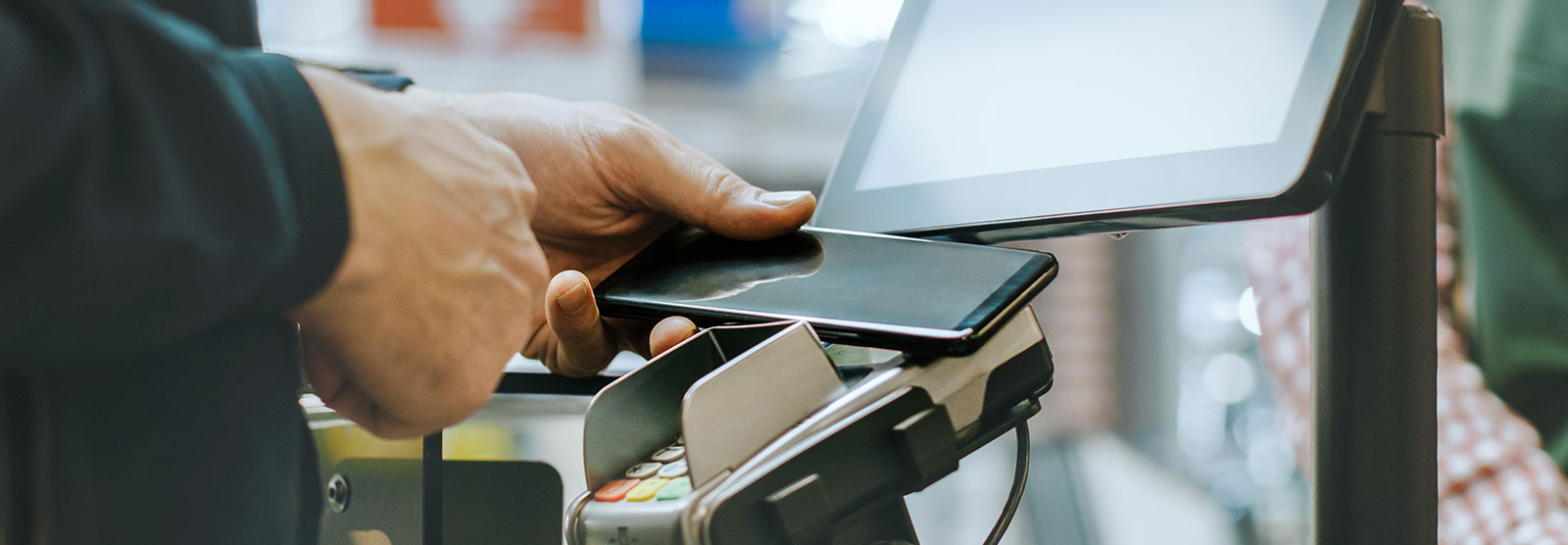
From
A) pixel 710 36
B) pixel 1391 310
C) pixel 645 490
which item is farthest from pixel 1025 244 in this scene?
pixel 645 490

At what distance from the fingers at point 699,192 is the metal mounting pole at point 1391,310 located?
0.27 m

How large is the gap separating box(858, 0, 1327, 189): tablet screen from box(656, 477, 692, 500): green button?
0.25 metres

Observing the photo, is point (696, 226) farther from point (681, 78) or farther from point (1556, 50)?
point (681, 78)

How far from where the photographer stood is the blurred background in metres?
2.50

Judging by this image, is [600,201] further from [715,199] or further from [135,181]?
[135,181]

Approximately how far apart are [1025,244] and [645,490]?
7.94ft

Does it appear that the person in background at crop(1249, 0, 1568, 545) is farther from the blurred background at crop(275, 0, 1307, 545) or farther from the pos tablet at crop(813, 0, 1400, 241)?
the blurred background at crop(275, 0, 1307, 545)

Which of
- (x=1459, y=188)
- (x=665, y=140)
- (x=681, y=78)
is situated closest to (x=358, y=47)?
(x=681, y=78)

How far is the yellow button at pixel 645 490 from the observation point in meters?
0.36

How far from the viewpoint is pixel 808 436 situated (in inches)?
13.5

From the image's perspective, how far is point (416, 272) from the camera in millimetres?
333

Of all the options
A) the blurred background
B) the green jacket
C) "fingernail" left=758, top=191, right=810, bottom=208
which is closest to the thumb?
"fingernail" left=758, top=191, right=810, bottom=208

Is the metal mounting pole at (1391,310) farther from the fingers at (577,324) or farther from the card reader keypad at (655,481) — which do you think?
the fingers at (577,324)

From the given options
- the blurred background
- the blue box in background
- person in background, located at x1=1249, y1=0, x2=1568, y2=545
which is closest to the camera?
person in background, located at x1=1249, y1=0, x2=1568, y2=545
